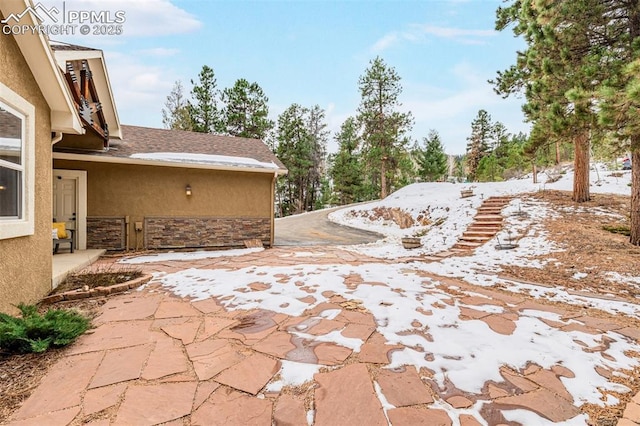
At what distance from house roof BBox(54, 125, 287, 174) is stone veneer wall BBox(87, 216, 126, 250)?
5.28 feet

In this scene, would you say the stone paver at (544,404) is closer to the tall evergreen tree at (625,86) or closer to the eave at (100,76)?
the tall evergreen tree at (625,86)

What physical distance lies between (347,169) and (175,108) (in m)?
15.7

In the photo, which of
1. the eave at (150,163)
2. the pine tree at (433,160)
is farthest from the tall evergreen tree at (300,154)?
the eave at (150,163)

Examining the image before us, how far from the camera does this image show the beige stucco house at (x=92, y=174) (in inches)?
132

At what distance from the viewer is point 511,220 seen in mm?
8906

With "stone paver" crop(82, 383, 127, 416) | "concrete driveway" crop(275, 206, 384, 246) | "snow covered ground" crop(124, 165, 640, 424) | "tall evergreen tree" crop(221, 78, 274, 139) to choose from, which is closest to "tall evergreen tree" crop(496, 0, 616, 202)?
"snow covered ground" crop(124, 165, 640, 424)

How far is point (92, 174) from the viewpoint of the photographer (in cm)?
778

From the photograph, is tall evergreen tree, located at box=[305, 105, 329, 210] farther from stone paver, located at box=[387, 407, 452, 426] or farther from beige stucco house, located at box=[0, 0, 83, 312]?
stone paver, located at box=[387, 407, 452, 426]

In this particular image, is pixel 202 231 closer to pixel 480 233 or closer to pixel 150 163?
pixel 150 163

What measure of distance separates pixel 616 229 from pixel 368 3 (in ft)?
30.8

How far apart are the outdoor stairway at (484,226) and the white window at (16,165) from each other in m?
8.60

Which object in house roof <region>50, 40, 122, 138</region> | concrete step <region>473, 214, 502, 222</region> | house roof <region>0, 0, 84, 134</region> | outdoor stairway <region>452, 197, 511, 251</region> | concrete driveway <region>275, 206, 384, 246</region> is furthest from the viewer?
concrete driveway <region>275, 206, 384, 246</region>

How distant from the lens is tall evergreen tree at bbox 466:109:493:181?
32.2 meters

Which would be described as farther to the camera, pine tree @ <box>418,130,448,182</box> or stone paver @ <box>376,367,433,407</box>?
pine tree @ <box>418,130,448,182</box>
